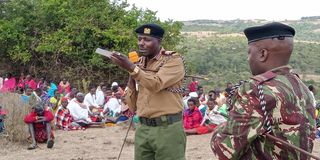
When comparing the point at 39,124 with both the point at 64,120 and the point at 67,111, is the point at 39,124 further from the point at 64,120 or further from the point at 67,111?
the point at 67,111

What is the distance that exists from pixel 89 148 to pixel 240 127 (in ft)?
23.4

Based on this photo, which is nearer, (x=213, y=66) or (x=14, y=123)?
(x=14, y=123)

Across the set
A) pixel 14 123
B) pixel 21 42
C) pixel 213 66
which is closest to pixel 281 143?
pixel 14 123

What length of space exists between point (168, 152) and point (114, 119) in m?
8.40

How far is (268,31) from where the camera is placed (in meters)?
2.06

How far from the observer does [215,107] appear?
10.7 meters

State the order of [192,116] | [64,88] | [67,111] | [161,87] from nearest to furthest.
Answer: [161,87] → [192,116] → [67,111] → [64,88]

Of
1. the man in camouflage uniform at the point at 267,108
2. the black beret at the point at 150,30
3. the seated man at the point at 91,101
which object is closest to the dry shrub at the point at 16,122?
the seated man at the point at 91,101

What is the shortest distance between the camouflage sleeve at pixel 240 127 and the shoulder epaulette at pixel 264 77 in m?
0.04

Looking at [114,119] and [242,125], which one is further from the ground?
[242,125]

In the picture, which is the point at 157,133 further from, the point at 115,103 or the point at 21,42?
the point at 21,42

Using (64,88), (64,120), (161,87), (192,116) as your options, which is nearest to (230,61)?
(64,88)

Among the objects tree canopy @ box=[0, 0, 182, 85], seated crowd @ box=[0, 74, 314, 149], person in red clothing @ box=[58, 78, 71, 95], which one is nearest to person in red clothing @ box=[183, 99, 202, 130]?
seated crowd @ box=[0, 74, 314, 149]

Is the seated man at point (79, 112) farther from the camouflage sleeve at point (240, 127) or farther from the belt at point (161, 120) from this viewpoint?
the camouflage sleeve at point (240, 127)
